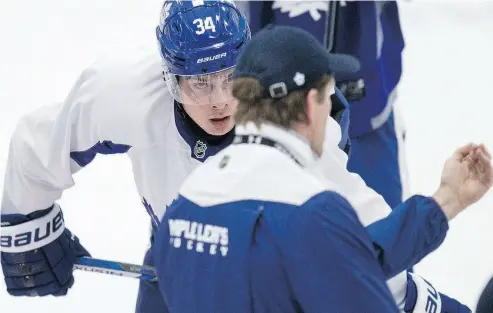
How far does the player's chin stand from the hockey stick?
0.39 meters

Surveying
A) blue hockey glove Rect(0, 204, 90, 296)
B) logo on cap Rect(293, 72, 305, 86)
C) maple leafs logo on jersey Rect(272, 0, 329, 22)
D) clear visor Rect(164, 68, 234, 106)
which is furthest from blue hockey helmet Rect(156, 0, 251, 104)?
logo on cap Rect(293, 72, 305, 86)

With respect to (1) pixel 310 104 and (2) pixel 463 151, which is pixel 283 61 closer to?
(1) pixel 310 104

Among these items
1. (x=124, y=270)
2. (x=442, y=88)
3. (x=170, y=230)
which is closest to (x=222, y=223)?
(x=170, y=230)

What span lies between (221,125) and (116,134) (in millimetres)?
233

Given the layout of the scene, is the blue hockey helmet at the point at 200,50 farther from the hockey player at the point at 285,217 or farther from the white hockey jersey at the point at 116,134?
the hockey player at the point at 285,217

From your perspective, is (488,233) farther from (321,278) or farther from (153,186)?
(321,278)

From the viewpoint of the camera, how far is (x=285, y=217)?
64.9 inches

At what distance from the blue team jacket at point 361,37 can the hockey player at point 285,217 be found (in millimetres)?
907

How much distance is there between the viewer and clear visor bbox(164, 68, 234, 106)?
230 centimetres

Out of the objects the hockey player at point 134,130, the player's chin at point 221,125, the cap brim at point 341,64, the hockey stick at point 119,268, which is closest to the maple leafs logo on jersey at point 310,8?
the hockey player at point 134,130

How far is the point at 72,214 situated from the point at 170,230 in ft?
5.67

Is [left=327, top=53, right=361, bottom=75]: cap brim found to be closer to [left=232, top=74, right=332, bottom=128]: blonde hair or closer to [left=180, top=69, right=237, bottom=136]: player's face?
[left=232, top=74, right=332, bottom=128]: blonde hair

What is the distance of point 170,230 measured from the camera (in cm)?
182

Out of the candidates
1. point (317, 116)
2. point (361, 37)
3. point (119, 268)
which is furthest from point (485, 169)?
point (119, 268)
